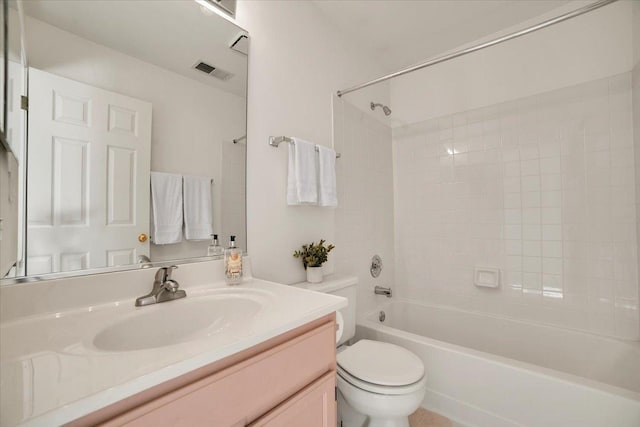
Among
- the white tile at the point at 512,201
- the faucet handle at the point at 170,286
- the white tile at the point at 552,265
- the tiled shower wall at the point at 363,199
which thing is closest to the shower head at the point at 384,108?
the tiled shower wall at the point at 363,199

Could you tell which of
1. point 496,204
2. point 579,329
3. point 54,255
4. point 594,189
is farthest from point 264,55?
point 579,329

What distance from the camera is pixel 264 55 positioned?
4.60 ft

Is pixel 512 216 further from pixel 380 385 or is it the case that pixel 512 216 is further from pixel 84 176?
pixel 84 176

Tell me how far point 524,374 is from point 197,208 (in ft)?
5.25

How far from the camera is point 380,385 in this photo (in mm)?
1102

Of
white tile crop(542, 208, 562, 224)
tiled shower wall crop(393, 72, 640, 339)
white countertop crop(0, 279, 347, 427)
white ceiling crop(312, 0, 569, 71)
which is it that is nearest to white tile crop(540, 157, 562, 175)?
tiled shower wall crop(393, 72, 640, 339)

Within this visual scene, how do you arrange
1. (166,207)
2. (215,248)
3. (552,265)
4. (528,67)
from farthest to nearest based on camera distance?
(528,67), (552,265), (215,248), (166,207)

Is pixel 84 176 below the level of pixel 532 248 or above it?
above

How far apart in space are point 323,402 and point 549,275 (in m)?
1.78

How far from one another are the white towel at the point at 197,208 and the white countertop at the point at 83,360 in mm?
362

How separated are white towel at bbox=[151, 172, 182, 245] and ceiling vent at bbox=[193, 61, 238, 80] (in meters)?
0.48

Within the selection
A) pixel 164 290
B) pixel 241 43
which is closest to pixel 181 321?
pixel 164 290

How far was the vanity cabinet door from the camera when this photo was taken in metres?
0.66

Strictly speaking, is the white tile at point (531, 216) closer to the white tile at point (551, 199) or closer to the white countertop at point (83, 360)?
the white tile at point (551, 199)
